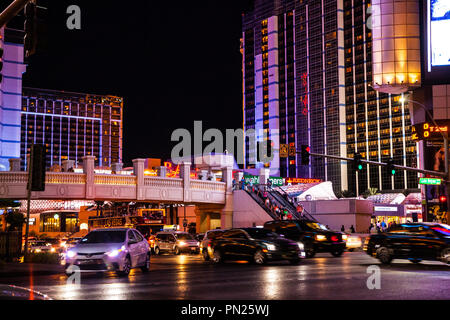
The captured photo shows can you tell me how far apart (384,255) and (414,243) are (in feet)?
4.19

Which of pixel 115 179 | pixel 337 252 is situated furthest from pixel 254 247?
pixel 115 179

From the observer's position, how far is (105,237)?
18172 mm

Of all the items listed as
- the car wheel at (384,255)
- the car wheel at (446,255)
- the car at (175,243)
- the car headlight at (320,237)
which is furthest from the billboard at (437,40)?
the car wheel at (446,255)

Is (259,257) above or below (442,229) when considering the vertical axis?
below

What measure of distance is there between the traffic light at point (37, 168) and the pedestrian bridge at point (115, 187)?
16.0 metres

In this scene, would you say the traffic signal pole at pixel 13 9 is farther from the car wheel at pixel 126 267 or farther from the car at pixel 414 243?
the car at pixel 414 243

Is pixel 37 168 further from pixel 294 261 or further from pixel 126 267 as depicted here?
pixel 294 261

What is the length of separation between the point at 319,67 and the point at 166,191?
115995 millimetres

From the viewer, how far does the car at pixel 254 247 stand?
2167 cm

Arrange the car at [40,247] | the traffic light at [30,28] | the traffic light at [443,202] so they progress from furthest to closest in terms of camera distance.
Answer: the car at [40,247] < the traffic light at [443,202] < the traffic light at [30,28]

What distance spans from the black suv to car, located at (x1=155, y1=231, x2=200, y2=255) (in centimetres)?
910

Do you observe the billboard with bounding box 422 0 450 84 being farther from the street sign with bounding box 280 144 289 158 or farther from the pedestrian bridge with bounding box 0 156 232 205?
the street sign with bounding box 280 144 289 158

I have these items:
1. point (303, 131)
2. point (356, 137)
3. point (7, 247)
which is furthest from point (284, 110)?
point (7, 247)

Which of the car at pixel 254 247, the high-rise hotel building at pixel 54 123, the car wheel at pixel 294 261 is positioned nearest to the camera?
the car at pixel 254 247
